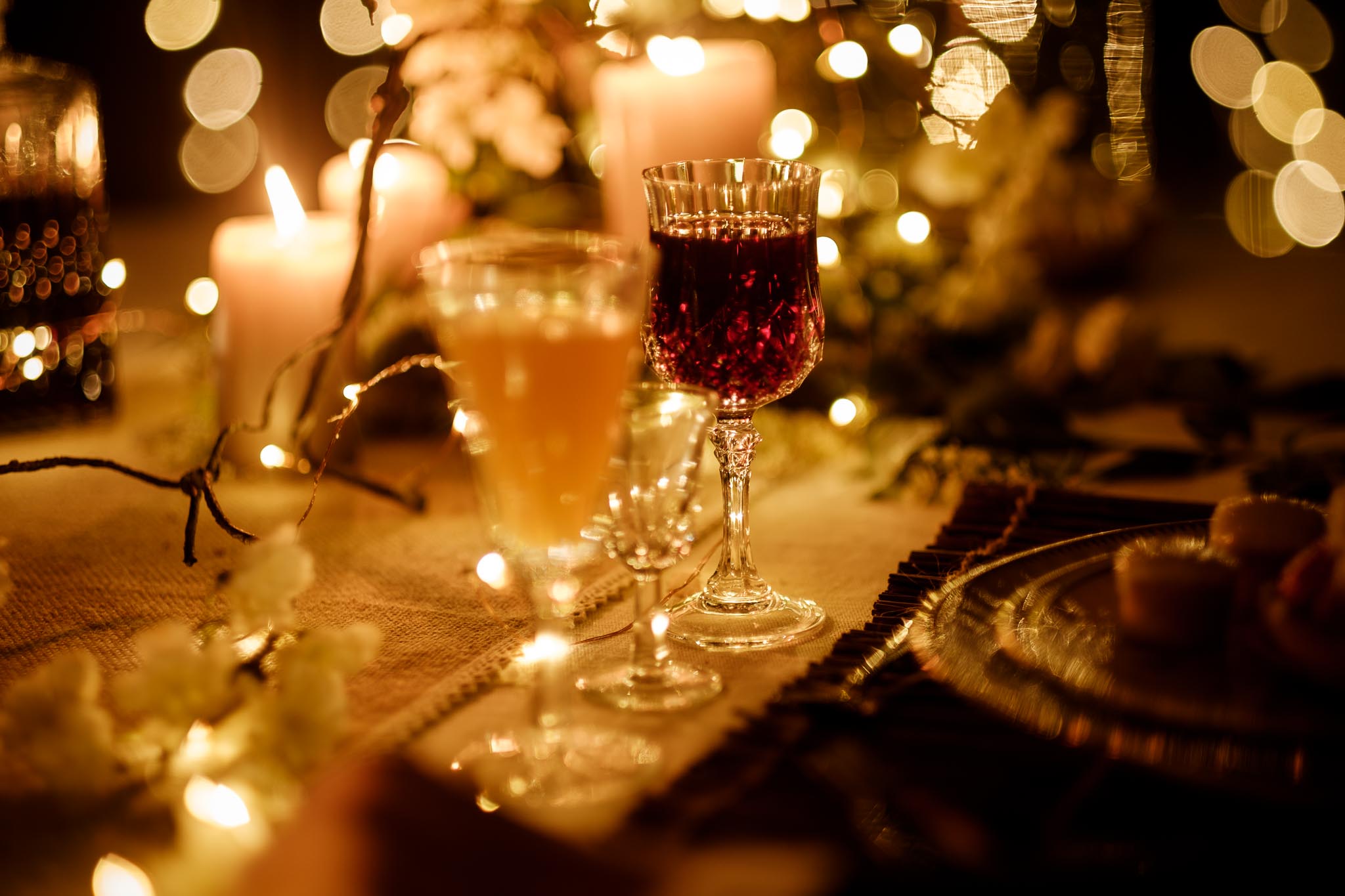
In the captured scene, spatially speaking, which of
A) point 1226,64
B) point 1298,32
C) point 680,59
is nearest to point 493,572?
point 680,59

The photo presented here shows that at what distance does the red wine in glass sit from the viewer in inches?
49.1

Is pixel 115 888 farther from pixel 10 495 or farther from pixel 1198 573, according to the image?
pixel 10 495

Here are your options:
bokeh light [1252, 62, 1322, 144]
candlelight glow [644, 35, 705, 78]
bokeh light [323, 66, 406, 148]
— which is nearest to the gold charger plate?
candlelight glow [644, 35, 705, 78]

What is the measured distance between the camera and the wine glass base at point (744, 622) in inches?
45.7

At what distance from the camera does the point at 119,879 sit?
0.78m

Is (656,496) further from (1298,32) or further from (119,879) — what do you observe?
(1298,32)

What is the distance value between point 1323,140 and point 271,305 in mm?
6529

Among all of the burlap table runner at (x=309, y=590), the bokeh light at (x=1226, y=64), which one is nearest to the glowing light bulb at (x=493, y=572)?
the burlap table runner at (x=309, y=590)

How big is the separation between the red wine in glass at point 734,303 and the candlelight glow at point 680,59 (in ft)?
2.05

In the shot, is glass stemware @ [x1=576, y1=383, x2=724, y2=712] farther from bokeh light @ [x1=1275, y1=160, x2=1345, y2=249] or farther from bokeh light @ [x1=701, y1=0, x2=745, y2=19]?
bokeh light @ [x1=1275, y1=160, x2=1345, y2=249]

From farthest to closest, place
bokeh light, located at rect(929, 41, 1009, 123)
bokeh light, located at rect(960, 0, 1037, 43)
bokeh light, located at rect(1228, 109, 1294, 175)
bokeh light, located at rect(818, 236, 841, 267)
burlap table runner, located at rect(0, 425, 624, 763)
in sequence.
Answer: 1. bokeh light, located at rect(1228, 109, 1294, 175)
2. bokeh light, located at rect(960, 0, 1037, 43)
3. bokeh light, located at rect(929, 41, 1009, 123)
4. bokeh light, located at rect(818, 236, 841, 267)
5. burlap table runner, located at rect(0, 425, 624, 763)

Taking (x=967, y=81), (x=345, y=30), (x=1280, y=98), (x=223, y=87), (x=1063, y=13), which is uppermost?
(x=345, y=30)

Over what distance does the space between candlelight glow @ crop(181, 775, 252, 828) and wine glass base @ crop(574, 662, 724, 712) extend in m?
0.30

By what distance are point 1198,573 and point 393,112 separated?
103 centimetres
